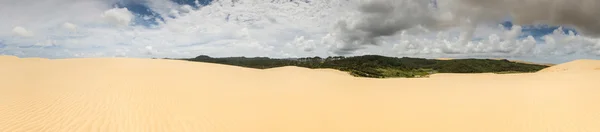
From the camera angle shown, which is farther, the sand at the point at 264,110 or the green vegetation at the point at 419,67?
the green vegetation at the point at 419,67

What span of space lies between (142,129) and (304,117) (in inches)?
193

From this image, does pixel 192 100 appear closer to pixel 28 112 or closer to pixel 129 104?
pixel 129 104

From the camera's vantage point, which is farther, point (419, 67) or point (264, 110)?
point (419, 67)

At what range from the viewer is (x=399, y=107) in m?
11.3

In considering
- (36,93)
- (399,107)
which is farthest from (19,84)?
(399,107)

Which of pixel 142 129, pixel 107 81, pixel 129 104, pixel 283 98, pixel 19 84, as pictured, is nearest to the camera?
pixel 142 129

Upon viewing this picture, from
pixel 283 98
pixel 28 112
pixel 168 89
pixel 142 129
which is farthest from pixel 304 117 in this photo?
pixel 28 112

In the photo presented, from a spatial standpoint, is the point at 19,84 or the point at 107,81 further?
the point at 107,81

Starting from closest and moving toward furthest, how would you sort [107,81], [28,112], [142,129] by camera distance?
1. [142,129]
2. [28,112]
3. [107,81]

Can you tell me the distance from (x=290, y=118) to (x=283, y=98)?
3.85 metres

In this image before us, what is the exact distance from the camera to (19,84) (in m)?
14.2

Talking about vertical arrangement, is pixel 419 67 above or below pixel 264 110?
below

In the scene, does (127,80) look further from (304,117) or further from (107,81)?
(304,117)

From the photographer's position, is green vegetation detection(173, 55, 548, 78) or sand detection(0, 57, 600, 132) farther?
green vegetation detection(173, 55, 548, 78)
